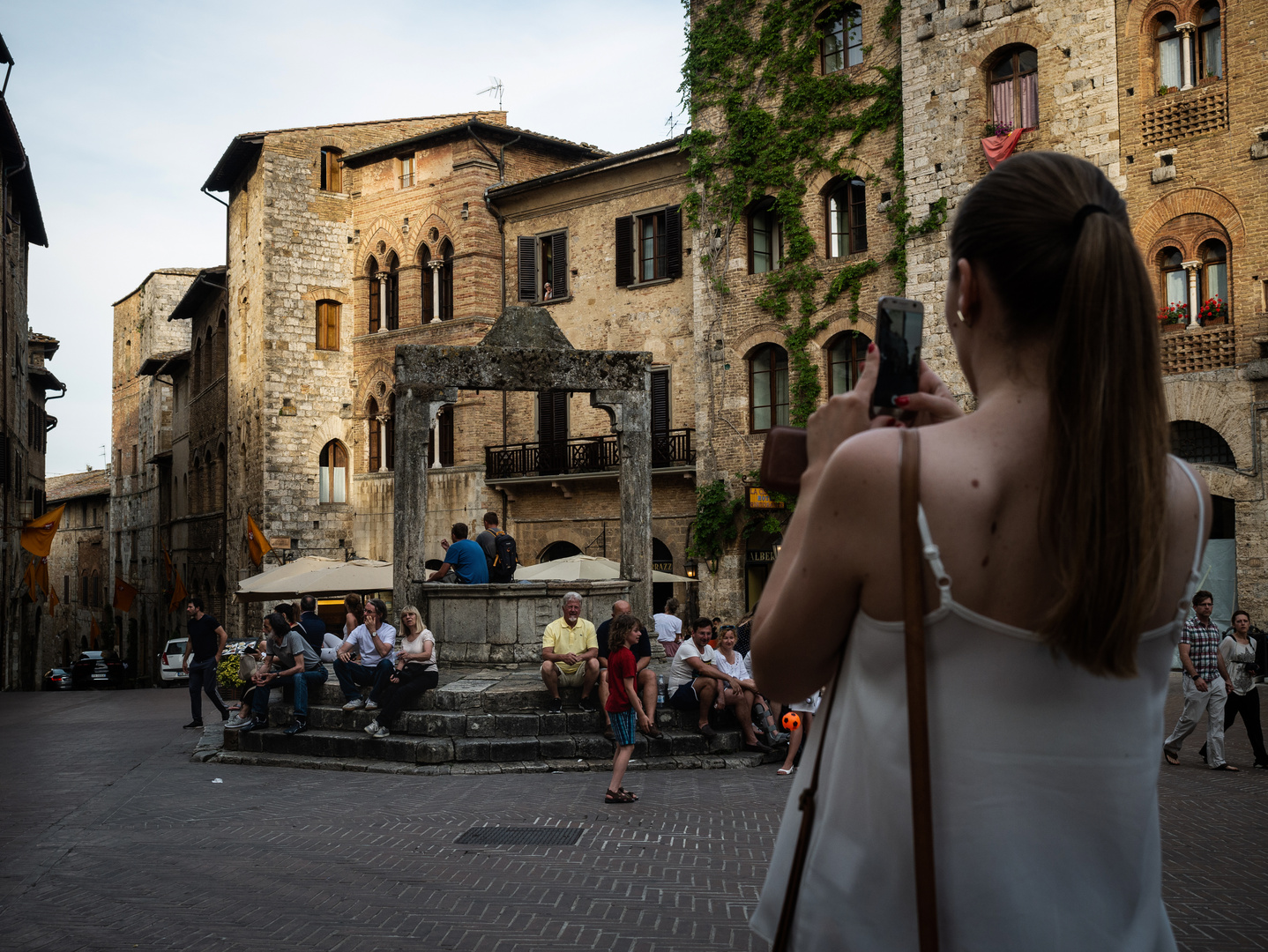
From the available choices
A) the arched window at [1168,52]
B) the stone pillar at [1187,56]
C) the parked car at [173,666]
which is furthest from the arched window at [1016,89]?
the parked car at [173,666]

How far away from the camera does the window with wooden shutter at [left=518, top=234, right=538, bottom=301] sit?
31.9 metres

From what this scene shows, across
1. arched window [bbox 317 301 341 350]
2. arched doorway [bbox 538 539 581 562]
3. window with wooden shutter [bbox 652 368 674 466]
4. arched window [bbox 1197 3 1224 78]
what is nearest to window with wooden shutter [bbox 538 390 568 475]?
arched doorway [bbox 538 539 581 562]

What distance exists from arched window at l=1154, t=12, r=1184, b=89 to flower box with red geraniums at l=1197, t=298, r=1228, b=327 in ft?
12.8

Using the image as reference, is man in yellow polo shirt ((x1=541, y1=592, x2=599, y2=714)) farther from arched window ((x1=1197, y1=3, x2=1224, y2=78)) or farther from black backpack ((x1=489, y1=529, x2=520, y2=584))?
arched window ((x1=1197, y1=3, x2=1224, y2=78))

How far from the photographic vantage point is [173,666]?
31.3 meters

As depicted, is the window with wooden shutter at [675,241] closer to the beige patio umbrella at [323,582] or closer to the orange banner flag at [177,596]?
the beige patio umbrella at [323,582]

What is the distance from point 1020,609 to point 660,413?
27809 millimetres

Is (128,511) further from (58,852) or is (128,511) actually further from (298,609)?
(58,852)

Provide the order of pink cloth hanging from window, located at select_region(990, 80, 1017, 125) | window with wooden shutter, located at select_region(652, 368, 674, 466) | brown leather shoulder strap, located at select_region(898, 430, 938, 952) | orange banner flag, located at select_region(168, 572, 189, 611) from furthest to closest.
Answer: orange banner flag, located at select_region(168, 572, 189, 611), window with wooden shutter, located at select_region(652, 368, 674, 466), pink cloth hanging from window, located at select_region(990, 80, 1017, 125), brown leather shoulder strap, located at select_region(898, 430, 938, 952)

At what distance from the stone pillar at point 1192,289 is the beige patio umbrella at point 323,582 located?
1484 cm

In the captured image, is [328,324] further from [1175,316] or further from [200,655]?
[1175,316]

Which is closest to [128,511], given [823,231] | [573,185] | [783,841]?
[573,185]

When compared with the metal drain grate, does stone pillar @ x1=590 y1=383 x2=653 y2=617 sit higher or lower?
higher

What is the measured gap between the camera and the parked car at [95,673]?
38.6 meters
